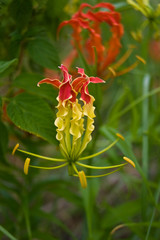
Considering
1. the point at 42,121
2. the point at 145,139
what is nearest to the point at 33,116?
the point at 42,121

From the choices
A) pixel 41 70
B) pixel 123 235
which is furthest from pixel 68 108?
pixel 123 235

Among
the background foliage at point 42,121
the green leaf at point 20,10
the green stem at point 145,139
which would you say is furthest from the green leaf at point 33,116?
the green stem at point 145,139

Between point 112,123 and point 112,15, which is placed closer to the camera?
point 112,15

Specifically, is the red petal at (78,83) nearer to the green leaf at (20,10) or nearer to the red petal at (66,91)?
the red petal at (66,91)

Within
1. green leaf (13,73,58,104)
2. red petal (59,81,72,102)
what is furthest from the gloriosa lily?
green leaf (13,73,58,104)

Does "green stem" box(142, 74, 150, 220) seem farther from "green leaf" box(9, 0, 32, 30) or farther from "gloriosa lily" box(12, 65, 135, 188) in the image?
"green leaf" box(9, 0, 32, 30)

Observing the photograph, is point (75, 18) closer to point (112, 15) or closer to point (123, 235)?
point (112, 15)

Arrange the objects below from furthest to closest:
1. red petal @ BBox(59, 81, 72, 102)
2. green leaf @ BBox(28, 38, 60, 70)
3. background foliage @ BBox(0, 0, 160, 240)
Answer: green leaf @ BBox(28, 38, 60, 70)
background foliage @ BBox(0, 0, 160, 240)
red petal @ BBox(59, 81, 72, 102)
